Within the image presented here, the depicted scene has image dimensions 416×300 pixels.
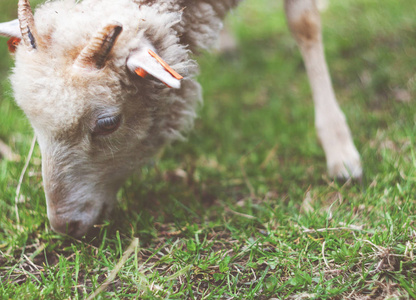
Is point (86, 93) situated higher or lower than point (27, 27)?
lower

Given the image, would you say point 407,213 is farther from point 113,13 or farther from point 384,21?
point 384,21

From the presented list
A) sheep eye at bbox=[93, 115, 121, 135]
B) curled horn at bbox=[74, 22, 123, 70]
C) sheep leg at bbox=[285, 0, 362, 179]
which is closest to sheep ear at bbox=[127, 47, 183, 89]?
curled horn at bbox=[74, 22, 123, 70]

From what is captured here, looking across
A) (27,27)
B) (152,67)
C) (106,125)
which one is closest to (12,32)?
(27,27)

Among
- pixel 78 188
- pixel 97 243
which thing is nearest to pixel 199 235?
pixel 97 243

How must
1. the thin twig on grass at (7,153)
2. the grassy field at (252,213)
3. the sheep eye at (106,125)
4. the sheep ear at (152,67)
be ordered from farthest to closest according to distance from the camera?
the thin twig on grass at (7,153) → the sheep eye at (106,125) → the grassy field at (252,213) → the sheep ear at (152,67)

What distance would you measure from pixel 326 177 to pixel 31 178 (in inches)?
80.6

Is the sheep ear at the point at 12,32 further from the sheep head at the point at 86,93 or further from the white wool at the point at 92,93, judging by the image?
the white wool at the point at 92,93

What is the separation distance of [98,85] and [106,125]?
22 centimetres

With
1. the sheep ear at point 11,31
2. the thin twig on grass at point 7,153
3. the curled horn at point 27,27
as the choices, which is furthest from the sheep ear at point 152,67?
the thin twig on grass at point 7,153

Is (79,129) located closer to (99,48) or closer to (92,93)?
(92,93)

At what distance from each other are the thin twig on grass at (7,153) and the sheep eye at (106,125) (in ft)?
4.15

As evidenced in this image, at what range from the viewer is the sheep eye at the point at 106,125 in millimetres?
2074

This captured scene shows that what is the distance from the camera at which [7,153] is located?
318 centimetres

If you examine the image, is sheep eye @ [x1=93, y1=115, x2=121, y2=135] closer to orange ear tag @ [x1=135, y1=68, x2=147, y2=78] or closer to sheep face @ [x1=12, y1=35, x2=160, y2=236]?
sheep face @ [x1=12, y1=35, x2=160, y2=236]
